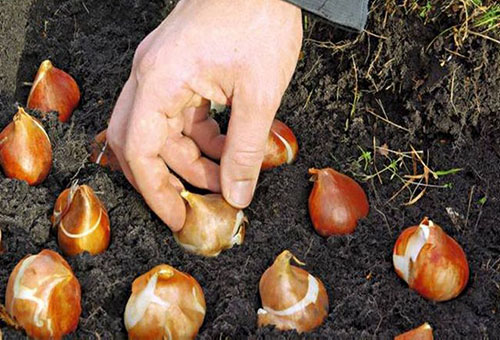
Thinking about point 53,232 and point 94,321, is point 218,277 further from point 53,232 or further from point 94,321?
point 53,232

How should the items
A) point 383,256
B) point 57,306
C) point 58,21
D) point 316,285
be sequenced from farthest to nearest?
point 58,21, point 383,256, point 316,285, point 57,306

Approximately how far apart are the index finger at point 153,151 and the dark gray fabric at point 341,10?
0.33 m

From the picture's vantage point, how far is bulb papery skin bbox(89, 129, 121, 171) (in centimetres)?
193

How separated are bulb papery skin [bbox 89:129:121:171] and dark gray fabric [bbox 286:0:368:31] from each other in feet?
2.16

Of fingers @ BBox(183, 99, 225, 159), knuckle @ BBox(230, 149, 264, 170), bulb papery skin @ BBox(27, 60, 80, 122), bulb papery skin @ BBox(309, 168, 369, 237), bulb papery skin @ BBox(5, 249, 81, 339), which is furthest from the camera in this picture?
bulb papery skin @ BBox(27, 60, 80, 122)

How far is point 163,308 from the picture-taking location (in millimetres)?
1490

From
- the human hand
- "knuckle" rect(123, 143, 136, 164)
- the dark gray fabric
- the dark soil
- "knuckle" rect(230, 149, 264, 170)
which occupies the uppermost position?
the dark gray fabric

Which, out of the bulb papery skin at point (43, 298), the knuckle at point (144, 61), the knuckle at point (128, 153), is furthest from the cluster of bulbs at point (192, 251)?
the knuckle at point (144, 61)

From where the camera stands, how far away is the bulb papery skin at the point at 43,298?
145 centimetres

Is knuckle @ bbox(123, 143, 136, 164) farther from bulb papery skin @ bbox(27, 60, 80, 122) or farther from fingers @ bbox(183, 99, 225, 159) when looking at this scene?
bulb papery skin @ bbox(27, 60, 80, 122)

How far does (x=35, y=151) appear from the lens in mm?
1820

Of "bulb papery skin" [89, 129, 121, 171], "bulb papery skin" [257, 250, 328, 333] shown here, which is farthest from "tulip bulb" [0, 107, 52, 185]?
"bulb papery skin" [257, 250, 328, 333]

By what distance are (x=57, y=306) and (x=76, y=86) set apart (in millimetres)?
884

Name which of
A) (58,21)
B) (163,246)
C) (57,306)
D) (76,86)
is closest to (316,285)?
(163,246)
